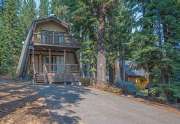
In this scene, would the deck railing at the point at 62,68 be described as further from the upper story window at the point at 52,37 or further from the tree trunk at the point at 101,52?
the tree trunk at the point at 101,52

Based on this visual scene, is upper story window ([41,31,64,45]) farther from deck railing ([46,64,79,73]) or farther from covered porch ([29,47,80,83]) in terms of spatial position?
deck railing ([46,64,79,73])

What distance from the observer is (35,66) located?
34250 millimetres

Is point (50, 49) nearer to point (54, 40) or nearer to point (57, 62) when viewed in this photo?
point (54, 40)

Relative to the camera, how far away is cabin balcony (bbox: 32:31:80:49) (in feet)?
107

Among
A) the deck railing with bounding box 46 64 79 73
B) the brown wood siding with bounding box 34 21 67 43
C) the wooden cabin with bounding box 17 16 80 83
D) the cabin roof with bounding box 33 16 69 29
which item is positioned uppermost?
the cabin roof with bounding box 33 16 69 29

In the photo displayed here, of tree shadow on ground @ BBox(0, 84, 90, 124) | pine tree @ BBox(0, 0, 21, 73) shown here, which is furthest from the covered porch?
tree shadow on ground @ BBox(0, 84, 90, 124)

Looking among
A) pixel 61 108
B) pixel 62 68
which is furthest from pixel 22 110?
pixel 62 68

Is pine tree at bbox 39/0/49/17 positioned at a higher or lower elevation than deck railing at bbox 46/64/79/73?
higher

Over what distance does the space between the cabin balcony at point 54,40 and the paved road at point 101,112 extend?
16.3 m

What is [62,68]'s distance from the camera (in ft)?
113

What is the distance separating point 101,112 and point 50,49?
21087mm

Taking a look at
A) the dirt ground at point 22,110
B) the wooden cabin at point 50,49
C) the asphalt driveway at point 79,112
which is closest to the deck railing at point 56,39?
the wooden cabin at point 50,49

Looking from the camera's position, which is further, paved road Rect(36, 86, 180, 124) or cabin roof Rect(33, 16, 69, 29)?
cabin roof Rect(33, 16, 69, 29)

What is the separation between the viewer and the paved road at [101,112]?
12070 millimetres
